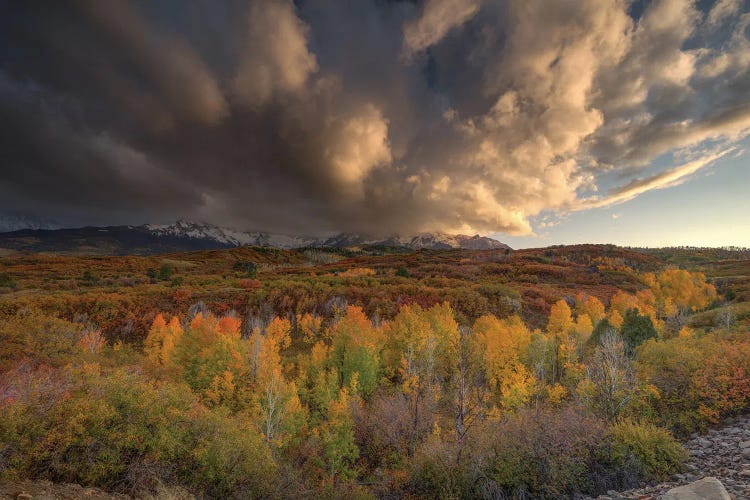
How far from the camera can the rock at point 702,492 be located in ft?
31.6

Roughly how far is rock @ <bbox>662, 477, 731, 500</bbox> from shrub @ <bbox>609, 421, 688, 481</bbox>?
677 cm

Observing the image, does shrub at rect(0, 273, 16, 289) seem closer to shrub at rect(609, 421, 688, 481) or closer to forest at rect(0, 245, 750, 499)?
forest at rect(0, 245, 750, 499)

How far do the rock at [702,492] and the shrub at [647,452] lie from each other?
22.2ft

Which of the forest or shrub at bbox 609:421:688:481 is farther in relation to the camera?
shrub at bbox 609:421:688:481

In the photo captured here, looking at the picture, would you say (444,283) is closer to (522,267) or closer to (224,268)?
(522,267)

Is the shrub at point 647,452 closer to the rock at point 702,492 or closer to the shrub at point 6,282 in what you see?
the rock at point 702,492

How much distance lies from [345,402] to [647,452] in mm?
26897

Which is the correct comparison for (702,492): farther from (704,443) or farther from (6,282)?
(6,282)

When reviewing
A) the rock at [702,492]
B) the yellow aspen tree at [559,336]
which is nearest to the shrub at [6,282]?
the rock at [702,492]

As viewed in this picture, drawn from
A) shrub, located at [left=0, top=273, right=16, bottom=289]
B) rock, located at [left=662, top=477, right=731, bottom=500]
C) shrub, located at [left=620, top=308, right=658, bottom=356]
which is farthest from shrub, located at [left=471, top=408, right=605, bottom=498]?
shrub, located at [left=0, top=273, right=16, bottom=289]

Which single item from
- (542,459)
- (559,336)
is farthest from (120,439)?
(559,336)

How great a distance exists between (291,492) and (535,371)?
117ft

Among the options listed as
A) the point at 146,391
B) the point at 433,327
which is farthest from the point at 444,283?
the point at 146,391

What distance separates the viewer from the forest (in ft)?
50.7
